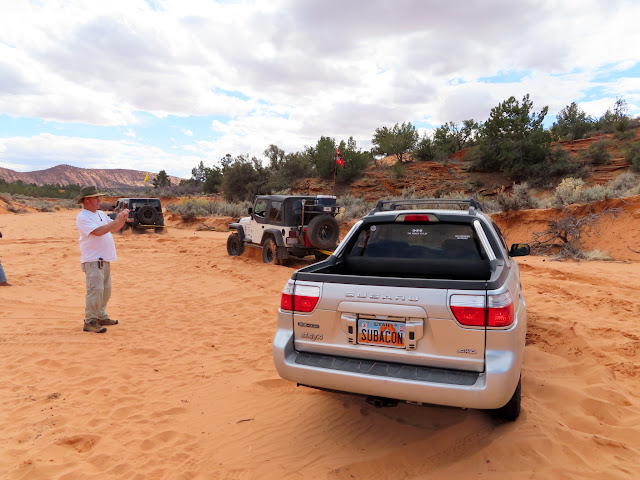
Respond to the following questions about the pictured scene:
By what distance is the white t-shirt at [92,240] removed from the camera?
17.5ft

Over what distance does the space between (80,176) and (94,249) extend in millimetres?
158472

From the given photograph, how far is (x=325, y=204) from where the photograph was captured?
10984 mm

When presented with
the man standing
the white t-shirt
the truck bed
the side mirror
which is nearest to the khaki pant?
the man standing

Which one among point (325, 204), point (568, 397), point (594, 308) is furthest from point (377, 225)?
point (325, 204)

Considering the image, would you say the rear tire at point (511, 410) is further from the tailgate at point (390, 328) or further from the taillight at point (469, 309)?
the taillight at point (469, 309)

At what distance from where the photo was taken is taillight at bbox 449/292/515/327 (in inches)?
101

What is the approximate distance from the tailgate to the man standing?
3498mm

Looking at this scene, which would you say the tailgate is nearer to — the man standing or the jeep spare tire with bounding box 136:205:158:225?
the man standing

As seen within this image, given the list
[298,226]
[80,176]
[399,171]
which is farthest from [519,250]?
[80,176]

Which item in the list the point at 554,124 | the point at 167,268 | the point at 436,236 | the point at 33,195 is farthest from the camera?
the point at 33,195

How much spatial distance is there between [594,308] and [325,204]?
6.45 metres

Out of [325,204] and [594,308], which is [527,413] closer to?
[594,308]

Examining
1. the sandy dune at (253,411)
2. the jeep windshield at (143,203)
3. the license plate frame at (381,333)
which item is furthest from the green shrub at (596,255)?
the jeep windshield at (143,203)

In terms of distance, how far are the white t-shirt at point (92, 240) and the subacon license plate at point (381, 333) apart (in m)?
3.90
